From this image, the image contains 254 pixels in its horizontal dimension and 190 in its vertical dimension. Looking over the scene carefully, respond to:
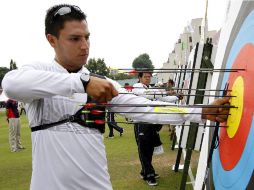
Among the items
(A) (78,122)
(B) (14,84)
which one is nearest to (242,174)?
(A) (78,122)

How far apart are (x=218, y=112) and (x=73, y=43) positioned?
83 centimetres

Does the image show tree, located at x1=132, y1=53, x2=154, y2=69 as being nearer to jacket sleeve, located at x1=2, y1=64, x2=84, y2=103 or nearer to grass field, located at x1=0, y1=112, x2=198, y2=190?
jacket sleeve, located at x1=2, y1=64, x2=84, y2=103

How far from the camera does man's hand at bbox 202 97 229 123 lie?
1.87 m

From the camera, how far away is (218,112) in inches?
75.0

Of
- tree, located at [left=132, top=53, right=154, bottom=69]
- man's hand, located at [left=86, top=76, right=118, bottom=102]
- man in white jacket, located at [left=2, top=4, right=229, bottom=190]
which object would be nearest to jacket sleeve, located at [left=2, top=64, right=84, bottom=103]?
man's hand, located at [left=86, top=76, right=118, bottom=102]

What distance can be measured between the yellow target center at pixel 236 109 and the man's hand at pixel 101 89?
0.68 metres

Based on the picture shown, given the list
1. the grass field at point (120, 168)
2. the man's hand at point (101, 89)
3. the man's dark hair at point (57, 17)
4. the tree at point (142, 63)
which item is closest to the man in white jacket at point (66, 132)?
the man's dark hair at point (57, 17)

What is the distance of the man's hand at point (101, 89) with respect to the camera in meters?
1.43

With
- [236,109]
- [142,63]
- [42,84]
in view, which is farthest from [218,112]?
[142,63]

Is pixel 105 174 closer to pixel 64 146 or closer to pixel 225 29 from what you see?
pixel 64 146

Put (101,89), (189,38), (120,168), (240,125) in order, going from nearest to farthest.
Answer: (101,89), (240,125), (120,168), (189,38)

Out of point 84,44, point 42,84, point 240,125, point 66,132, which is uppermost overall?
point 84,44

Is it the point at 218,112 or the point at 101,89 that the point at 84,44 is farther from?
the point at 218,112

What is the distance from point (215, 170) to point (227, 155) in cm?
26
